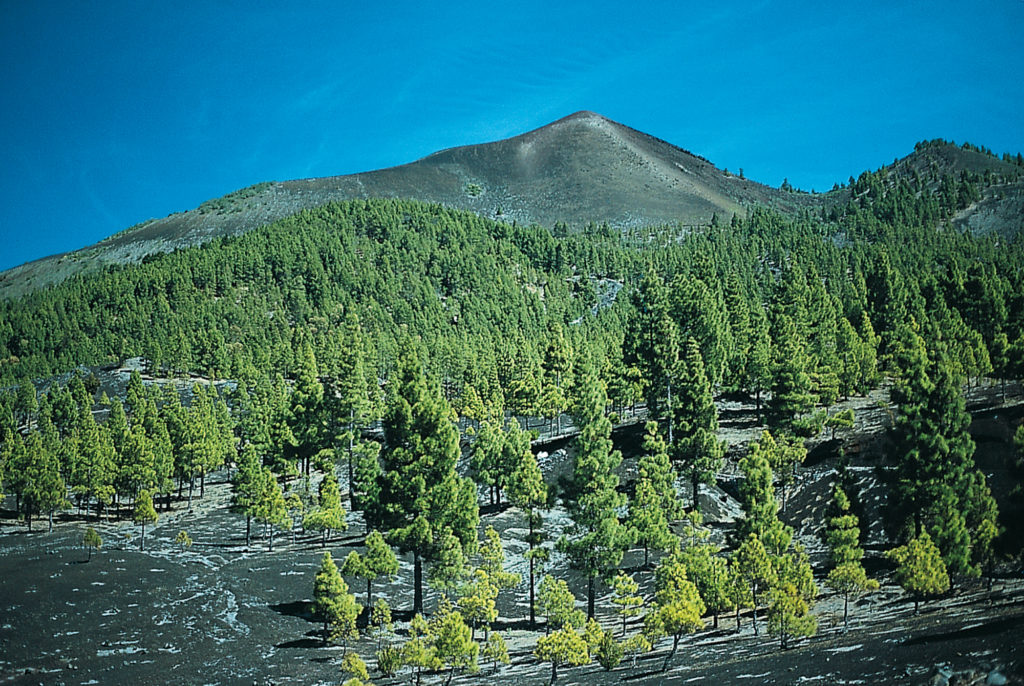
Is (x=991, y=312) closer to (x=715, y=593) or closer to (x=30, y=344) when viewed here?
(x=715, y=593)

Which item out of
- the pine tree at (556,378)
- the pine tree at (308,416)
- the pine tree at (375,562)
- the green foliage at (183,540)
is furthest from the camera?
the pine tree at (556,378)

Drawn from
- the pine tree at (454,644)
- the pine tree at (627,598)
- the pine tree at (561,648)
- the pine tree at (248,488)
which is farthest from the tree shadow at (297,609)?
the pine tree at (248,488)

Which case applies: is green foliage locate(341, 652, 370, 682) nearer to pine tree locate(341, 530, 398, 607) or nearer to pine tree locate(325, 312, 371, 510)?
pine tree locate(341, 530, 398, 607)

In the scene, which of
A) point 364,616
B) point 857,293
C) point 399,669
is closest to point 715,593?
point 399,669

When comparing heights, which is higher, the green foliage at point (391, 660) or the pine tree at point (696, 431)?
the pine tree at point (696, 431)

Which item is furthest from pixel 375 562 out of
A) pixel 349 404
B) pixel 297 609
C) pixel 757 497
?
pixel 349 404

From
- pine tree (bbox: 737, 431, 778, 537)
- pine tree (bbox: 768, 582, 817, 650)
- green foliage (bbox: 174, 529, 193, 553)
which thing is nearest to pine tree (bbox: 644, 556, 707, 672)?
pine tree (bbox: 768, 582, 817, 650)

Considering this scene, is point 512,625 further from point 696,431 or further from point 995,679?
point 995,679

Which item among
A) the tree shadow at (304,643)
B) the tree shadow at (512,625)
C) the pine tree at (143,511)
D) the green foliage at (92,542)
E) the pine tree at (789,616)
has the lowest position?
the tree shadow at (512,625)

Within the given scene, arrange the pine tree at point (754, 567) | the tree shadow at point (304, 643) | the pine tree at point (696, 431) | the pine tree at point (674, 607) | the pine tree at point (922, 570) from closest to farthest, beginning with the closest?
the pine tree at point (922, 570) < the pine tree at point (674, 607) < the pine tree at point (754, 567) < the tree shadow at point (304, 643) < the pine tree at point (696, 431)

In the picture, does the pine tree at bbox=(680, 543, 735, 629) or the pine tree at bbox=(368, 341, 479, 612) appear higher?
the pine tree at bbox=(368, 341, 479, 612)

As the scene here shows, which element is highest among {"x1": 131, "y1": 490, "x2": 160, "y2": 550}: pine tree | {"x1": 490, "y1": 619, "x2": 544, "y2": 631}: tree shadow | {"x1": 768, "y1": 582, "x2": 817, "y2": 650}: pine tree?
{"x1": 131, "y1": 490, "x2": 160, "y2": 550}: pine tree

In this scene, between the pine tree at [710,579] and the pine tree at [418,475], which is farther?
the pine tree at [418,475]

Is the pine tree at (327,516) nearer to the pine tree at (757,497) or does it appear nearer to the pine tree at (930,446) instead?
the pine tree at (757,497)
